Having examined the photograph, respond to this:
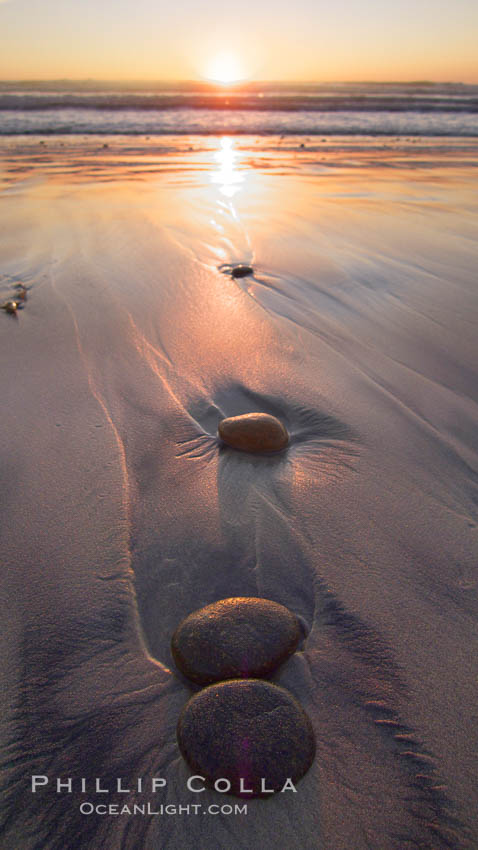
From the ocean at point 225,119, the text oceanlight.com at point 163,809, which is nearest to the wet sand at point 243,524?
the text oceanlight.com at point 163,809

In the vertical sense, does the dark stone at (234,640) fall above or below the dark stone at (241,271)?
below

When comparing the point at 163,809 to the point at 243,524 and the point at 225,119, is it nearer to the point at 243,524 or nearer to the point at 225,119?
the point at 243,524

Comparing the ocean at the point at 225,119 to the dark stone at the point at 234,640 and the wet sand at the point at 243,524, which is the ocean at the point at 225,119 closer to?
the wet sand at the point at 243,524

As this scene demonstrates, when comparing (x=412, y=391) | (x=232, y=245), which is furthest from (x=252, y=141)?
(x=412, y=391)

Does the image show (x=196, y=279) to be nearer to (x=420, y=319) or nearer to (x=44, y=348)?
(x=44, y=348)

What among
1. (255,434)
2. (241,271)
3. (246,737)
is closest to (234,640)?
(246,737)

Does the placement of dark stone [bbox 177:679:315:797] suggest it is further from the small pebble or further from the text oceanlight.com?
the small pebble
